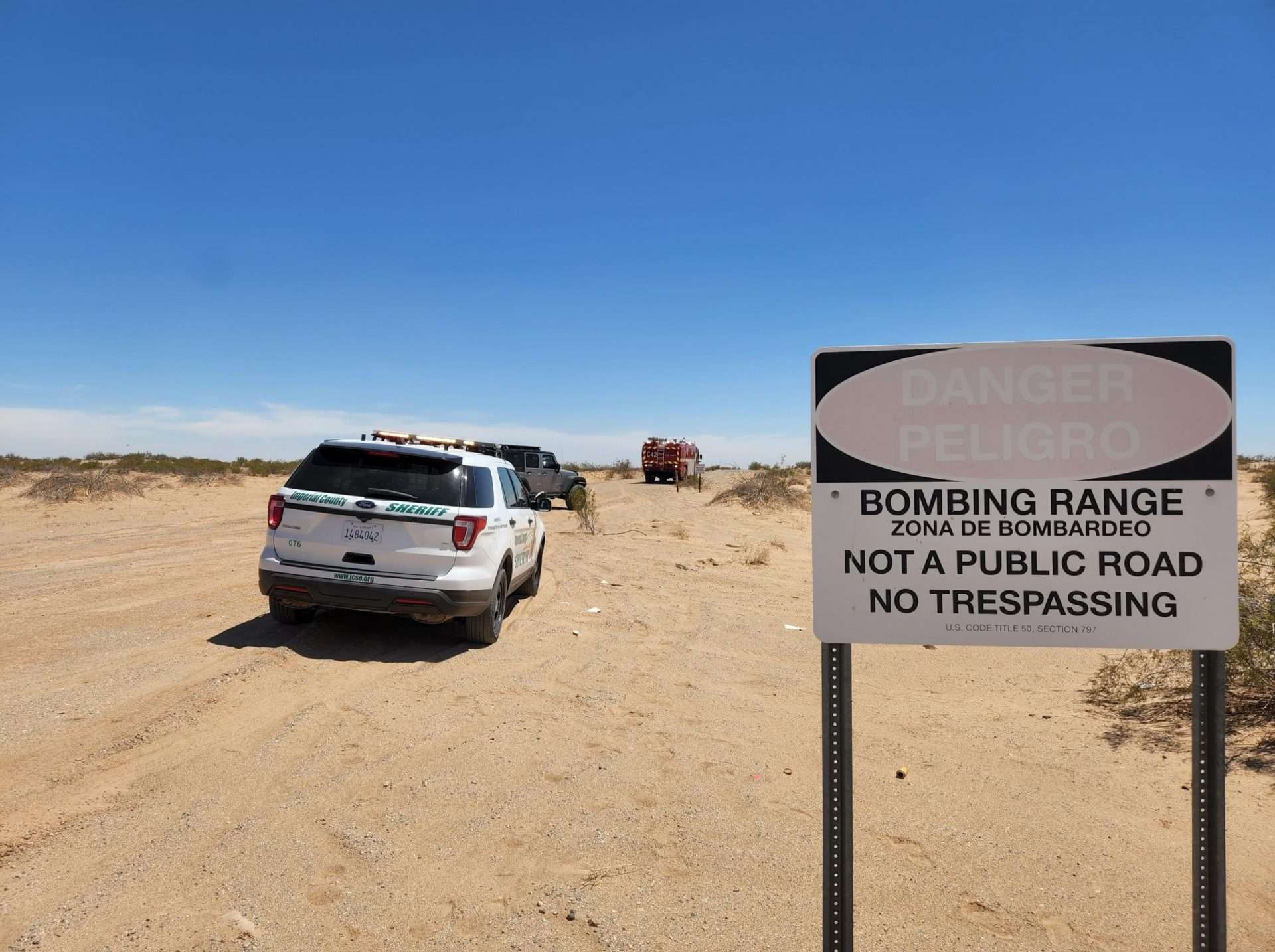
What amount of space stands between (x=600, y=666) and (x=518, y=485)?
3.10 metres

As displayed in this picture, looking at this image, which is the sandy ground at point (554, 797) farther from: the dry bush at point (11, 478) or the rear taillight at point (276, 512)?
the dry bush at point (11, 478)

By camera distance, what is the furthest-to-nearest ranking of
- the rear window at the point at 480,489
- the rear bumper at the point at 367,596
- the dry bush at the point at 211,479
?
the dry bush at the point at 211,479 < the rear window at the point at 480,489 < the rear bumper at the point at 367,596

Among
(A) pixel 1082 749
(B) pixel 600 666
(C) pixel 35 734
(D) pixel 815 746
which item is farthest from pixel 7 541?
(A) pixel 1082 749

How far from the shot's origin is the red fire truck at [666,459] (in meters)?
41.6

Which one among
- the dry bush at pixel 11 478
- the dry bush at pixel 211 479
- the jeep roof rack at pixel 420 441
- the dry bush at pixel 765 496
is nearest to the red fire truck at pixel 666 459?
the dry bush at pixel 765 496

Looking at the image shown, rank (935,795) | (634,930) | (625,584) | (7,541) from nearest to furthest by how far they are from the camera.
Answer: (634,930), (935,795), (625,584), (7,541)

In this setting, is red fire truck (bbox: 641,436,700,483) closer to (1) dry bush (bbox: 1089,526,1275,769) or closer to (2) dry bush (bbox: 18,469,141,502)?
(2) dry bush (bbox: 18,469,141,502)

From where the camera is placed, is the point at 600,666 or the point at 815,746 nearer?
the point at 815,746

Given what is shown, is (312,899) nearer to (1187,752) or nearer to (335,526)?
(335,526)

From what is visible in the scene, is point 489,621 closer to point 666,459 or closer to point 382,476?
point 382,476

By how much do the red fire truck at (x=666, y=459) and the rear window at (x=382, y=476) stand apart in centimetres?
A: 3436

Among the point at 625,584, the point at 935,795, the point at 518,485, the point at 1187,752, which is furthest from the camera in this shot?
the point at 625,584

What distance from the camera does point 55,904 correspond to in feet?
10.1

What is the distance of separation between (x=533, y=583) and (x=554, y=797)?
5841 millimetres
